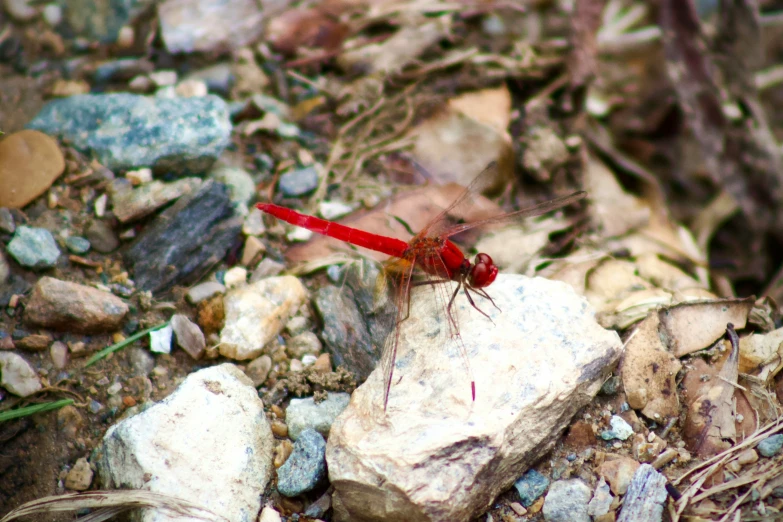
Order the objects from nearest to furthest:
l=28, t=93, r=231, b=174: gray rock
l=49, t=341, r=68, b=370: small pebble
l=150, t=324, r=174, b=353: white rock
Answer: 1. l=49, t=341, r=68, b=370: small pebble
2. l=150, t=324, r=174, b=353: white rock
3. l=28, t=93, r=231, b=174: gray rock

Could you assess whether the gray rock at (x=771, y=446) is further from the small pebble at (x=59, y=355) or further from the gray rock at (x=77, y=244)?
the gray rock at (x=77, y=244)

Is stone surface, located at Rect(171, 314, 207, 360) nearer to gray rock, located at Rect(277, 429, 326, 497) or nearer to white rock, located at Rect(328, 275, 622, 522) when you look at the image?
gray rock, located at Rect(277, 429, 326, 497)

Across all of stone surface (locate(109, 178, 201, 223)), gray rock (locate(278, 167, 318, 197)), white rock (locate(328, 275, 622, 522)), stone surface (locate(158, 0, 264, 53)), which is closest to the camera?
white rock (locate(328, 275, 622, 522))

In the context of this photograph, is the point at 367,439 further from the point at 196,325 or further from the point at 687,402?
the point at 687,402

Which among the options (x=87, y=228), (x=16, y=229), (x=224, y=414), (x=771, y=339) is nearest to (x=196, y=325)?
(x=224, y=414)

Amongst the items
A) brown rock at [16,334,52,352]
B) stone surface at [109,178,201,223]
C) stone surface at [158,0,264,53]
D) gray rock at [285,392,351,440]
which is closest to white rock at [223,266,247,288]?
stone surface at [109,178,201,223]

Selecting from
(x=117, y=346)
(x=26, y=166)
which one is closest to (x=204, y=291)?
(x=117, y=346)

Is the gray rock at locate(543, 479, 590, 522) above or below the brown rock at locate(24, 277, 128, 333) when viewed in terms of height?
below
